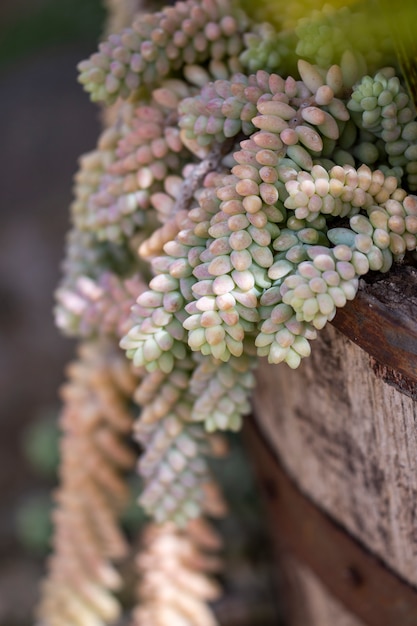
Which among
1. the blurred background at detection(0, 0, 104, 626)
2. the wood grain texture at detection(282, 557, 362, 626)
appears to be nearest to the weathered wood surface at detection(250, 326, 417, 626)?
the wood grain texture at detection(282, 557, 362, 626)

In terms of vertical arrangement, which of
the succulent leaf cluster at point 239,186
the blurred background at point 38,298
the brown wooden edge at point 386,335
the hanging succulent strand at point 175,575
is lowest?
the brown wooden edge at point 386,335

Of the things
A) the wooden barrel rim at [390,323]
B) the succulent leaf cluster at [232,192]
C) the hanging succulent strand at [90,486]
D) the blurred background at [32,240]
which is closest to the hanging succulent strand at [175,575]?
the hanging succulent strand at [90,486]

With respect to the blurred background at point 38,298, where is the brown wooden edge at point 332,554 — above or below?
below

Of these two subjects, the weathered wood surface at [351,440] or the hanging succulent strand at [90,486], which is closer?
the weathered wood surface at [351,440]

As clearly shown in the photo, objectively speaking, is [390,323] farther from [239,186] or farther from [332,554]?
[332,554]

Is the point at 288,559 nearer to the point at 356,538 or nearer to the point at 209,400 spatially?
the point at 356,538

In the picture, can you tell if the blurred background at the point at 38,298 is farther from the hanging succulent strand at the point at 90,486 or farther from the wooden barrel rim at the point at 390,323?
the wooden barrel rim at the point at 390,323

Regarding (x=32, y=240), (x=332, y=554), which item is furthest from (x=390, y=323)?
(x=32, y=240)
